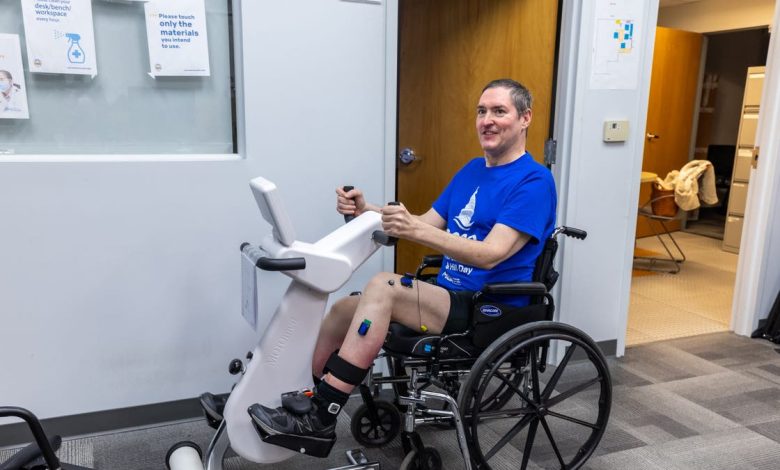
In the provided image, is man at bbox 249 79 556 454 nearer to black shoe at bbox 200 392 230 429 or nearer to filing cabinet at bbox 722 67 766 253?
black shoe at bbox 200 392 230 429

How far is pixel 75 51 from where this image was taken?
1919mm

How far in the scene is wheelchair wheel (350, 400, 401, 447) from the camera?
6.73 ft

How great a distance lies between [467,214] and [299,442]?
85 centimetres

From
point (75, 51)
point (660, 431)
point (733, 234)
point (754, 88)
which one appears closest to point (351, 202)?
point (75, 51)

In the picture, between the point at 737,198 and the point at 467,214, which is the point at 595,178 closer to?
the point at 467,214

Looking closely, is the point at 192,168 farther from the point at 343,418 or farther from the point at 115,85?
the point at 343,418

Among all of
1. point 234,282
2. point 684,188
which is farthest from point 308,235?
point 684,188

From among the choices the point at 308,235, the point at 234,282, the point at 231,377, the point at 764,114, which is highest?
the point at 764,114

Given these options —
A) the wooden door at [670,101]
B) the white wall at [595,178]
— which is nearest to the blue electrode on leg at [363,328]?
the white wall at [595,178]

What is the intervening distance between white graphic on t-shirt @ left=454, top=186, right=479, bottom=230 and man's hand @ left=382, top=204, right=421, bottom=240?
345 mm

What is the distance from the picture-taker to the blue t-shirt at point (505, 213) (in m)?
1.73

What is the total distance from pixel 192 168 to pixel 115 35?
1.59 feet

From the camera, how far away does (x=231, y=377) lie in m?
2.26

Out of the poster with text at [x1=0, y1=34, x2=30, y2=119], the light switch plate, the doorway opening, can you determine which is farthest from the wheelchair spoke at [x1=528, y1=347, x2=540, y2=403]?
the poster with text at [x1=0, y1=34, x2=30, y2=119]
